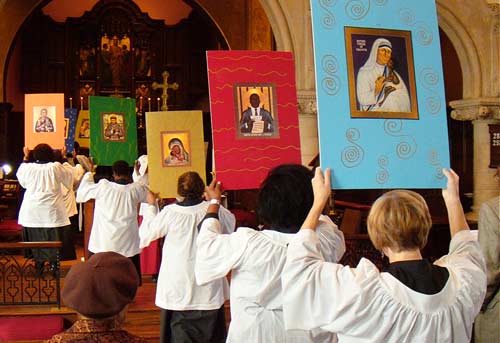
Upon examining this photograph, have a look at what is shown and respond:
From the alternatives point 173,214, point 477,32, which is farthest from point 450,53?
point 173,214

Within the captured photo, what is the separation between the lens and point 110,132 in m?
8.05

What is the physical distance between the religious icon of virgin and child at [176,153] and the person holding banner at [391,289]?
3.88 meters

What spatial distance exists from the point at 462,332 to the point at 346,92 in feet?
3.60

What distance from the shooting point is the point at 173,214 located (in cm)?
530

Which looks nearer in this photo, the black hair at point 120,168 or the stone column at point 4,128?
the black hair at point 120,168

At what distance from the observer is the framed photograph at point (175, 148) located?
6223mm

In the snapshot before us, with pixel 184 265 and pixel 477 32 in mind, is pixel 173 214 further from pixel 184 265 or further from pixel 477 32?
pixel 477 32

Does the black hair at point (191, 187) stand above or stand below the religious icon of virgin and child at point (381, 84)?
below

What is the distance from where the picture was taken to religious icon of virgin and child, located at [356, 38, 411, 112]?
2.99 meters

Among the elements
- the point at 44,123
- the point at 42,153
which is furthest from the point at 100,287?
the point at 44,123

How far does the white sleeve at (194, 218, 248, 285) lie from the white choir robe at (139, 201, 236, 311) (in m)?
2.09

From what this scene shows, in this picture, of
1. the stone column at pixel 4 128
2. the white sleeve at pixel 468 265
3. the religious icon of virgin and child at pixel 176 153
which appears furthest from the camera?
the stone column at pixel 4 128

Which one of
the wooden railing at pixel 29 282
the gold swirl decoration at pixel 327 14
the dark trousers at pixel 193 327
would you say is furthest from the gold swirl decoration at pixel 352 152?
the wooden railing at pixel 29 282

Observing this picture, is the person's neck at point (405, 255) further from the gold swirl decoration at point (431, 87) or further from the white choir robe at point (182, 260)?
the white choir robe at point (182, 260)
